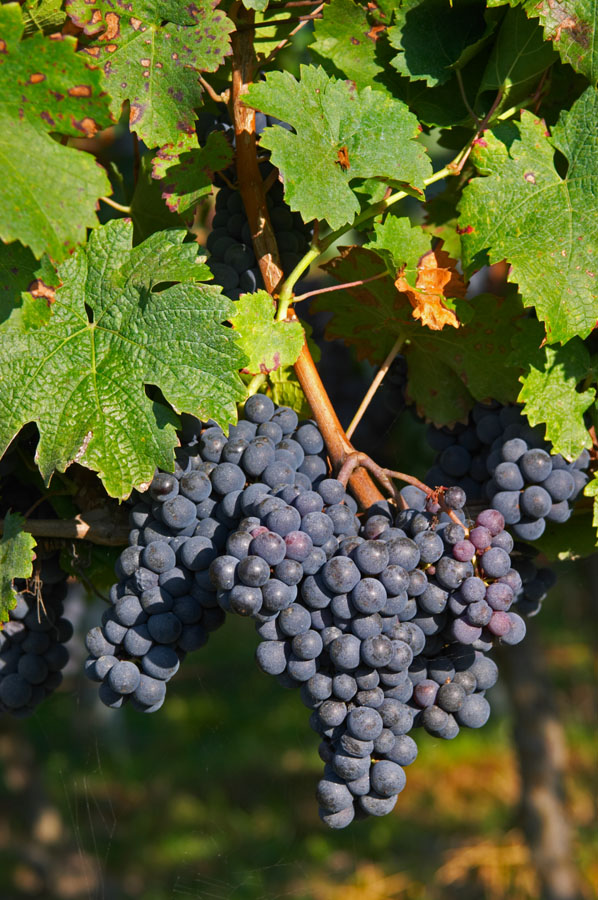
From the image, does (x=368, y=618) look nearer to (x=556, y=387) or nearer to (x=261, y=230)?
(x=556, y=387)

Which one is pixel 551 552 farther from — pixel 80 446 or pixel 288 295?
pixel 80 446

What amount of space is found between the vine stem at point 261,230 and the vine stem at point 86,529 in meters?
0.29

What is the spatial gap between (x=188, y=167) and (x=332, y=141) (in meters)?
0.18

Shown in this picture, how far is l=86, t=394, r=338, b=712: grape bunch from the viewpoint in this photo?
94 centimetres

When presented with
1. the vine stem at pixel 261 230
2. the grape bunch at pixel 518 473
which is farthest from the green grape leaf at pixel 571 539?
the vine stem at pixel 261 230

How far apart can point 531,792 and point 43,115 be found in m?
3.11

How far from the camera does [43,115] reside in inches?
30.7

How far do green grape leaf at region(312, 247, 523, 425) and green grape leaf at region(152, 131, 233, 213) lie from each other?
0.22m

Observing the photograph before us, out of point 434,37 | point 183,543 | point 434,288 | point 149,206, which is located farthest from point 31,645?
point 434,37

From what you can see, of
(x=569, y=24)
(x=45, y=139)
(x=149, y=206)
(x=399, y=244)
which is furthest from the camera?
(x=149, y=206)

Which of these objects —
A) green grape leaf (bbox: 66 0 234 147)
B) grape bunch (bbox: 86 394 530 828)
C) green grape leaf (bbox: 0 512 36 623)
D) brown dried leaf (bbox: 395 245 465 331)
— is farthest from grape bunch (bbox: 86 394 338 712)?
green grape leaf (bbox: 66 0 234 147)

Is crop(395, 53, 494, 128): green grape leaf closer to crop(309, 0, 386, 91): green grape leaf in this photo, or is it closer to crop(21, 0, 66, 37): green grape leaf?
crop(309, 0, 386, 91): green grape leaf

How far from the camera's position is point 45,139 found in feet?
2.59

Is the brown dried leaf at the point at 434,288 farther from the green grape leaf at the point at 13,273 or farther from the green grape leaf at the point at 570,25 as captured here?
the green grape leaf at the point at 13,273
